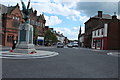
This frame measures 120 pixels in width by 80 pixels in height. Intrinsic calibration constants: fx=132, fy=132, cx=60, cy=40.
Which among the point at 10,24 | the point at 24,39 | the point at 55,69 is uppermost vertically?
the point at 10,24

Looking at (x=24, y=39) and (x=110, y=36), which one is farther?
(x=110, y=36)

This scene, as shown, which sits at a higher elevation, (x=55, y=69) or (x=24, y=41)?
(x=24, y=41)

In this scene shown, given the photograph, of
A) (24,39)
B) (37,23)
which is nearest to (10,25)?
(37,23)

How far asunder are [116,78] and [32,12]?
2301 inches

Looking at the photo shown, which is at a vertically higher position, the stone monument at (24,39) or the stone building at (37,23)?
the stone building at (37,23)

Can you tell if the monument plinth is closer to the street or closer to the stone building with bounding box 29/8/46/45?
the street

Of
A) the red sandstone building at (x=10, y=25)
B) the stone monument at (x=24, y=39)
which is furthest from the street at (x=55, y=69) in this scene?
the red sandstone building at (x=10, y=25)

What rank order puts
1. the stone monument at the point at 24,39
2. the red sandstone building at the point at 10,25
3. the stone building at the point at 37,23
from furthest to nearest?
the stone building at the point at 37,23 → the red sandstone building at the point at 10,25 → the stone monument at the point at 24,39

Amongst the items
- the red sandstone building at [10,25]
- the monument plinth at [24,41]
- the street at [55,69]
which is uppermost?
the red sandstone building at [10,25]

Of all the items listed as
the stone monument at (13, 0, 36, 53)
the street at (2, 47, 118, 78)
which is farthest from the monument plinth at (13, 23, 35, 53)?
the street at (2, 47, 118, 78)

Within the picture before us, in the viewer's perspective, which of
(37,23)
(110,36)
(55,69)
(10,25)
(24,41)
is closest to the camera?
(55,69)

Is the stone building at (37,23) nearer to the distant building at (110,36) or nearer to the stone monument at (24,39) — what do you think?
the distant building at (110,36)

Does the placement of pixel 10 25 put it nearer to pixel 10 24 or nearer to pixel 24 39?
pixel 10 24

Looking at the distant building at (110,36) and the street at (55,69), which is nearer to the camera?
the street at (55,69)
